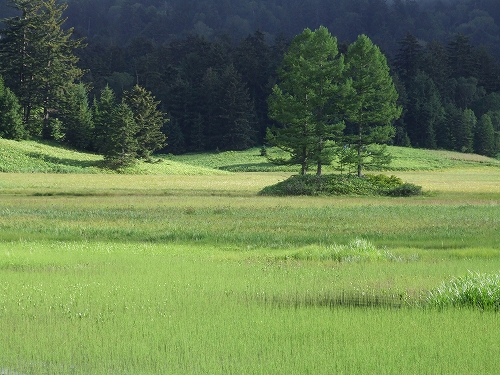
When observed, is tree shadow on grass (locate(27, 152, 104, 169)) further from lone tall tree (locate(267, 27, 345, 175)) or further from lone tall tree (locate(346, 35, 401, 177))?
lone tall tree (locate(346, 35, 401, 177))

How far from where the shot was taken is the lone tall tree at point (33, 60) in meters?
90.2

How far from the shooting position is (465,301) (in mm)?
12633

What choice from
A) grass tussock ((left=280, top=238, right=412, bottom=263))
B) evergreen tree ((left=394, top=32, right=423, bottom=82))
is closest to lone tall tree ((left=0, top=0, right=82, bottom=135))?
grass tussock ((left=280, top=238, right=412, bottom=263))

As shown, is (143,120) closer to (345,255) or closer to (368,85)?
(368,85)

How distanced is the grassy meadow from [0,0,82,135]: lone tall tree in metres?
58.9

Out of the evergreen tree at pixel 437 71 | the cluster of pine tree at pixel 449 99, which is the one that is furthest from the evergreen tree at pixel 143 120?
the evergreen tree at pixel 437 71

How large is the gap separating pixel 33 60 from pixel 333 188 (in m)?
55.6

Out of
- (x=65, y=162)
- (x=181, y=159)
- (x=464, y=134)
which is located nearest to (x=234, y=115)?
(x=181, y=159)

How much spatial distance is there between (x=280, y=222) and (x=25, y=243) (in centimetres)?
1124

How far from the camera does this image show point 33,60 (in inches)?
3546

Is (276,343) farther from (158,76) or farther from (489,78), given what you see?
(489,78)

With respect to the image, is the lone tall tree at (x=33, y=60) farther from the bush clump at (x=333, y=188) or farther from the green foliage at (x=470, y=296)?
the green foliage at (x=470, y=296)

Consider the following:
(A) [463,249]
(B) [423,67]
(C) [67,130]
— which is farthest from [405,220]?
(B) [423,67]

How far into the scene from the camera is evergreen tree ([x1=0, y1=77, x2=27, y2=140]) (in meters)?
80.3
